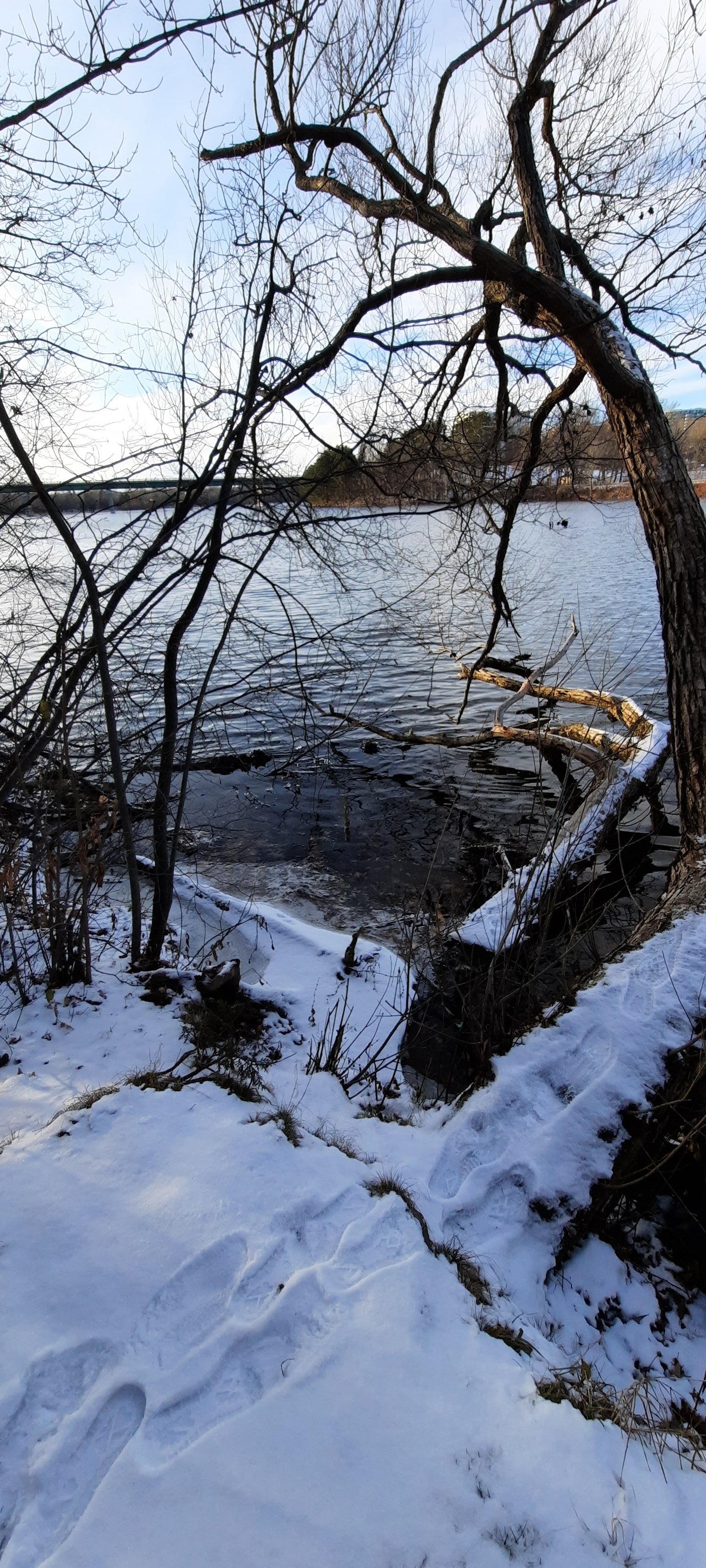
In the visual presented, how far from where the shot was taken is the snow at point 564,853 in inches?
159

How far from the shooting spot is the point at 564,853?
5027 mm

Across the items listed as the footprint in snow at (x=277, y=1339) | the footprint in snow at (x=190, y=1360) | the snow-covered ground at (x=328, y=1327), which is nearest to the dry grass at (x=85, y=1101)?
the snow-covered ground at (x=328, y=1327)

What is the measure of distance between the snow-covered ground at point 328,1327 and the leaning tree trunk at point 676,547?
6.42 ft

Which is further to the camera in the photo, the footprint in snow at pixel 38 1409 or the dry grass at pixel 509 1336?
the dry grass at pixel 509 1336

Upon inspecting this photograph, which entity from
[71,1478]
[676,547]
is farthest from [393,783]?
[71,1478]

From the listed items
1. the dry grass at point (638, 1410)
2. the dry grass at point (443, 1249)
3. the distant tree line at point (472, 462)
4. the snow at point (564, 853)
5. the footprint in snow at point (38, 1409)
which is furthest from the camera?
the distant tree line at point (472, 462)

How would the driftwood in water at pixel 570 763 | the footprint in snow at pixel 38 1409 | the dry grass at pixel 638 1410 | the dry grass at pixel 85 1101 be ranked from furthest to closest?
the driftwood in water at pixel 570 763
the dry grass at pixel 85 1101
the dry grass at pixel 638 1410
the footprint in snow at pixel 38 1409

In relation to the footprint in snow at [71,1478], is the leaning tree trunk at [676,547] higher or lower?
higher

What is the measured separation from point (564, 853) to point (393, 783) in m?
4.39

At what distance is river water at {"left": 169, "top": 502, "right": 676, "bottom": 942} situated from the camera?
20.2ft

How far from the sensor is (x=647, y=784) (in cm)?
690

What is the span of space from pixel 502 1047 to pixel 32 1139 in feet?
7.21

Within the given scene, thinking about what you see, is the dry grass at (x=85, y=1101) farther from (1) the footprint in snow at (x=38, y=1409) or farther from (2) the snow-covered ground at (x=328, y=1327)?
(1) the footprint in snow at (x=38, y=1409)

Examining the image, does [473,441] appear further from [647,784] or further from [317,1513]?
[317,1513]
